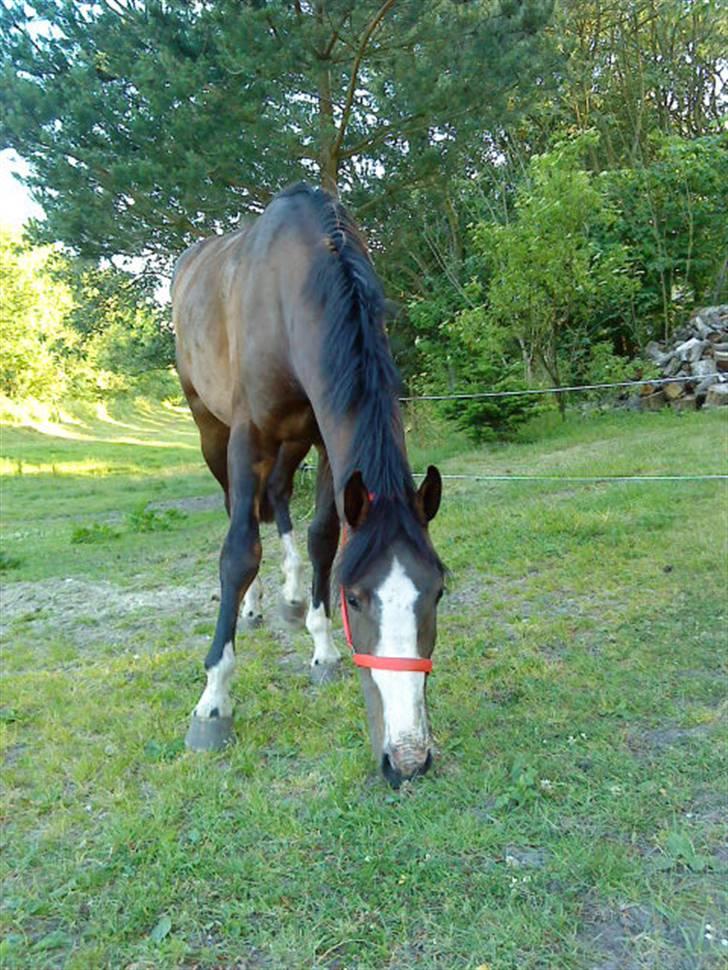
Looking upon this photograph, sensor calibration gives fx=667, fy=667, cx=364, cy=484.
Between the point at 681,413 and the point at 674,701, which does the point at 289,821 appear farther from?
the point at 681,413

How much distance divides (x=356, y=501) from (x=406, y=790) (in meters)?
0.93

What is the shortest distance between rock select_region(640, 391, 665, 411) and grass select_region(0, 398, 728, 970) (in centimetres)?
731

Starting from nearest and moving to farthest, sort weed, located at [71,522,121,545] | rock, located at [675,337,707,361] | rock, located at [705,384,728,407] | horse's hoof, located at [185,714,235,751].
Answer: horse's hoof, located at [185,714,235,751] → weed, located at [71,522,121,545] → rock, located at [705,384,728,407] → rock, located at [675,337,707,361]

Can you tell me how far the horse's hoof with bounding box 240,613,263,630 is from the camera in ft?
12.8

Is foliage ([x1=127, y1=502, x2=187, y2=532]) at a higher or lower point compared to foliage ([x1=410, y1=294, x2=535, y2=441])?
lower

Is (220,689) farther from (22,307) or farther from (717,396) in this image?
(22,307)

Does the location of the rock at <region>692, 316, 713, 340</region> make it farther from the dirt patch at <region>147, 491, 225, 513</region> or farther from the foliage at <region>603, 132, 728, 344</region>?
the dirt patch at <region>147, 491, 225, 513</region>

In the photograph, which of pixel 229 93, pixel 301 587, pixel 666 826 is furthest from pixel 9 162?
pixel 666 826

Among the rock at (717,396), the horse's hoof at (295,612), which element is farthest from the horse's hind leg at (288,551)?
the rock at (717,396)

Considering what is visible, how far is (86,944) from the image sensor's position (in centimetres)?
158

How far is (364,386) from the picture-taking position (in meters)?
2.19

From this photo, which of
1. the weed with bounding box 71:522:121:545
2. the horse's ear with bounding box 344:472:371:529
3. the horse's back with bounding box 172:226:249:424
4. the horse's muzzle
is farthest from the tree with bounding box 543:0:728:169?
the horse's muzzle

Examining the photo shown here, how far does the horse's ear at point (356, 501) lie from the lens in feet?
6.19

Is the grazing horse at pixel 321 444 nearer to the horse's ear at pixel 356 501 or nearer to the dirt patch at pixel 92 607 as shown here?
the horse's ear at pixel 356 501
